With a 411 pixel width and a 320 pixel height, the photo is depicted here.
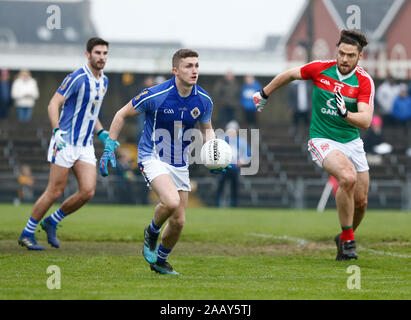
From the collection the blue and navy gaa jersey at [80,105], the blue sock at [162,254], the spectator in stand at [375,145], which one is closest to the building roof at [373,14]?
the spectator in stand at [375,145]

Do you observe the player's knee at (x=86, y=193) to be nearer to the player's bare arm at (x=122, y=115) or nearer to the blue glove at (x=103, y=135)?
the blue glove at (x=103, y=135)

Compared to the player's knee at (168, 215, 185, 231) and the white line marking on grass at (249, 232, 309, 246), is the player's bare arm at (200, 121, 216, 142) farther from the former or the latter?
the white line marking on grass at (249, 232, 309, 246)

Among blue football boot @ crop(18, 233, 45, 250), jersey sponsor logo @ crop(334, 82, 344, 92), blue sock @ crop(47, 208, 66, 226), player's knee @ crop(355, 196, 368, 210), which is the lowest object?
blue football boot @ crop(18, 233, 45, 250)

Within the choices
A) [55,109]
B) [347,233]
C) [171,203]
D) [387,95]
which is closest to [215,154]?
[171,203]

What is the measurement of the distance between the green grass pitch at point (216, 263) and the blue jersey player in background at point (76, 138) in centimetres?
52

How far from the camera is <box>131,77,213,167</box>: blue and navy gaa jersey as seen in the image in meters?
8.95

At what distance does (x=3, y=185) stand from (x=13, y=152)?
238 centimetres

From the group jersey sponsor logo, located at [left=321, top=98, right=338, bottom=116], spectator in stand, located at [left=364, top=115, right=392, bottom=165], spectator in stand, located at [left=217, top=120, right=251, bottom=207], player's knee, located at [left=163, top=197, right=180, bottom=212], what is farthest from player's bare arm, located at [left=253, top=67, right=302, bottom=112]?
spectator in stand, located at [left=364, top=115, right=392, bottom=165]

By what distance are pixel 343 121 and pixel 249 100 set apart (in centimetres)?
1613

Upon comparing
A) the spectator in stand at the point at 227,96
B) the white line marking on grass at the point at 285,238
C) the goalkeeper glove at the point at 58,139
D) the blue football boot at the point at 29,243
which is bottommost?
the white line marking on grass at the point at 285,238

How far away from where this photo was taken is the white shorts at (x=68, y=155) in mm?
10922

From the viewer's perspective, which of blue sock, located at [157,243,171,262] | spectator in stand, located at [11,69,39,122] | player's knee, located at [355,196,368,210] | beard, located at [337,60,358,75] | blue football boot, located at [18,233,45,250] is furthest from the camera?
spectator in stand, located at [11,69,39,122]

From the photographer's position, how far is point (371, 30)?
4938 centimetres
